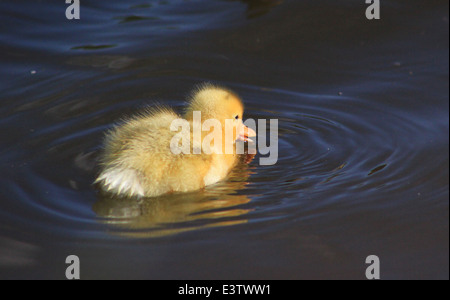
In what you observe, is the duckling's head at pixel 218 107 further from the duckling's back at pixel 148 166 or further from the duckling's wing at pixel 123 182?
the duckling's wing at pixel 123 182

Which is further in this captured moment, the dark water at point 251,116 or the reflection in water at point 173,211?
the reflection in water at point 173,211

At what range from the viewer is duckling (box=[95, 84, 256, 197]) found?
3512 mm

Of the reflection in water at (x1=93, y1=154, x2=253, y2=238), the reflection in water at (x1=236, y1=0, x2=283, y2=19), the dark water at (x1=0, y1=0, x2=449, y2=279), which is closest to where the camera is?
the dark water at (x1=0, y1=0, x2=449, y2=279)

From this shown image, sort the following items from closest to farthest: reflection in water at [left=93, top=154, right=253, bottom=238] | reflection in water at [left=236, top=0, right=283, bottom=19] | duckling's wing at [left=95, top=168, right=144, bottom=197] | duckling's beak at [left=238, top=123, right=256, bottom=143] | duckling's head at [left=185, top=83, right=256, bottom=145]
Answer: reflection in water at [left=93, top=154, right=253, bottom=238]
duckling's wing at [left=95, top=168, right=144, bottom=197]
duckling's head at [left=185, top=83, right=256, bottom=145]
duckling's beak at [left=238, top=123, right=256, bottom=143]
reflection in water at [left=236, top=0, right=283, bottom=19]

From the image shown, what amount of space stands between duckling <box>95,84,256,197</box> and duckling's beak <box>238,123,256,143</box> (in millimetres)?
200

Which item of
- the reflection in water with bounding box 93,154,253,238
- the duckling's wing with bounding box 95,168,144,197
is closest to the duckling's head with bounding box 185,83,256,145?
the reflection in water with bounding box 93,154,253,238

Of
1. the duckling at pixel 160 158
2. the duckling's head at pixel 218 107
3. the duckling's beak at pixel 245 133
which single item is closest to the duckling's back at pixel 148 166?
the duckling at pixel 160 158

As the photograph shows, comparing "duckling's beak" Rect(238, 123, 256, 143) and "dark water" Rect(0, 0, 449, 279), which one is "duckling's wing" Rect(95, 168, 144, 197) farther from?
"duckling's beak" Rect(238, 123, 256, 143)

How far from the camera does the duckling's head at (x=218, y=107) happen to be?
3984 millimetres

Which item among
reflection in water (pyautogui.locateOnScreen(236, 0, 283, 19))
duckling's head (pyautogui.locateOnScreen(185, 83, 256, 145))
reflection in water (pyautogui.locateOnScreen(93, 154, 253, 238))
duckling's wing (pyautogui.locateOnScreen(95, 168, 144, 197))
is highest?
reflection in water (pyautogui.locateOnScreen(236, 0, 283, 19))

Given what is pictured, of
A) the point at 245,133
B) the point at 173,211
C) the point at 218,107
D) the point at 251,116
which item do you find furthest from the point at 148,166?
the point at 251,116

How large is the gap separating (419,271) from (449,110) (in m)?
1.81

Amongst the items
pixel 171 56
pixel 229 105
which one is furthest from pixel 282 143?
pixel 171 56

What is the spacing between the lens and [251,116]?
185 inches
